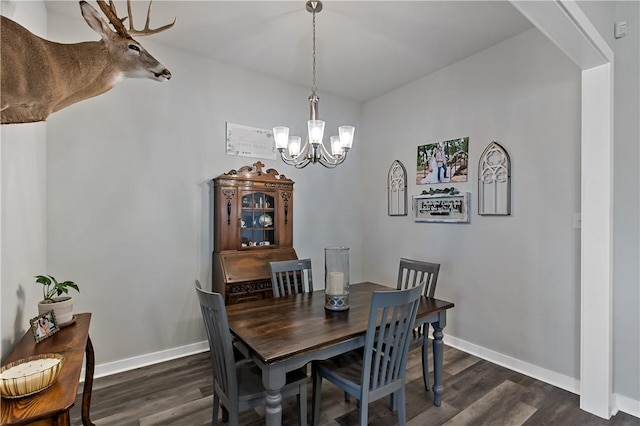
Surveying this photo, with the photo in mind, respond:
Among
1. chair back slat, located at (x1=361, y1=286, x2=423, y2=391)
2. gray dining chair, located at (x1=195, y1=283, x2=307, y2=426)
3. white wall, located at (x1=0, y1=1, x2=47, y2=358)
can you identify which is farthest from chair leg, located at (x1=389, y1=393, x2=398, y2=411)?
white wall, located at (x1=0, y1=1, x2=47, y2=358)

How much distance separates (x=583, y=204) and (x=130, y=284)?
12.2ft

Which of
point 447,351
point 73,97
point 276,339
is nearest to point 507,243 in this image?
point 447,351

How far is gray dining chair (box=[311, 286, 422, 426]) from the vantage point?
1613mm

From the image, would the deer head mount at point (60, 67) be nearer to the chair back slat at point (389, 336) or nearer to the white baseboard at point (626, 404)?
the chair back slat at point (389, 336)

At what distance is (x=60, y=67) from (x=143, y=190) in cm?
149

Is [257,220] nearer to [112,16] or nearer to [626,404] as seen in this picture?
[112,16]

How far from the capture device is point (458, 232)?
3.18m

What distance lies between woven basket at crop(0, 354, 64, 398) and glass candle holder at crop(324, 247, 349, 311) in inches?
55.1

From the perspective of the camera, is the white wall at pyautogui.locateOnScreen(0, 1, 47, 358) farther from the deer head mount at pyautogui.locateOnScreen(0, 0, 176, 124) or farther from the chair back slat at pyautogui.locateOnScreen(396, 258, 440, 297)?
the chair back slat at pyautogui.locateOnScreen(396, 258, 440, 297)

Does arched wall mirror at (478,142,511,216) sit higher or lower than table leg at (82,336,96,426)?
higher

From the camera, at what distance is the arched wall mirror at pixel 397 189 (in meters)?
3.74

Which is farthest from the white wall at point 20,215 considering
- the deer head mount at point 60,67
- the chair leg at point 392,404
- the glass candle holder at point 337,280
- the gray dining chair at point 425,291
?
the gray dining chair at point 425,291

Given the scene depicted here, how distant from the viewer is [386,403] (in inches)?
88.1

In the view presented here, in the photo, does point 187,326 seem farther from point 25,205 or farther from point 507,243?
point 507,243
